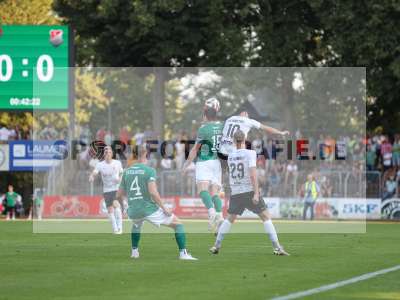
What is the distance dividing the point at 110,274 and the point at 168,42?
3384 centimetres

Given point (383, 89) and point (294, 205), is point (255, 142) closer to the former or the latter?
point (294, 205)

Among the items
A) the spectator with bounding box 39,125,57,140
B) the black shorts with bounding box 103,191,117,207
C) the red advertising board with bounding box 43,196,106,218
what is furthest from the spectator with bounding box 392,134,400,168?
the black shorts with bounding box 103,191,117,207

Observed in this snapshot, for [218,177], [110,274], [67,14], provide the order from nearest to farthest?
[110,274] → [218,177] → [67,14]

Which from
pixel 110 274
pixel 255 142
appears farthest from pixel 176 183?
pixel 110 274

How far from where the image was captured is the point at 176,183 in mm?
43438

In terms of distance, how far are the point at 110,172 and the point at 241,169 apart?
1046 centimetres

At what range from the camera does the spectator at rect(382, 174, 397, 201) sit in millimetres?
42188

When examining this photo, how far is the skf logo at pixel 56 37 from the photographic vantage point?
37.1 m

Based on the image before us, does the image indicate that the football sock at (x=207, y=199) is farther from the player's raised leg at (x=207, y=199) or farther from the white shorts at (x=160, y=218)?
the white shorts at (x=160, y=218)

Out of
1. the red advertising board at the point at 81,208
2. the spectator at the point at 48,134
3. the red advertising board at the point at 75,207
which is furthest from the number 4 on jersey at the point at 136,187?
the spectator at the point at 48,134

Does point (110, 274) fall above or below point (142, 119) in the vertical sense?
below

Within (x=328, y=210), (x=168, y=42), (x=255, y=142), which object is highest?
(x=168, y=42)

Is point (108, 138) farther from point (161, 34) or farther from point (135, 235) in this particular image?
point (135, 235)

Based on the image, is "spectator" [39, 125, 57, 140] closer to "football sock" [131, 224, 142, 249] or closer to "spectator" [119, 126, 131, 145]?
"spectator" [119, 126, 131, 145]
